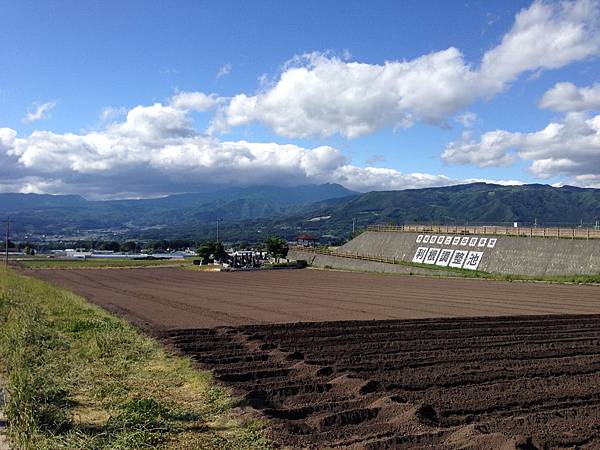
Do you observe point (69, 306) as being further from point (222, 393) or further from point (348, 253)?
point (348, 253)

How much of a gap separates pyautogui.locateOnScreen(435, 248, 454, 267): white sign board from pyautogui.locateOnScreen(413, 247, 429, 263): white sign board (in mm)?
3216

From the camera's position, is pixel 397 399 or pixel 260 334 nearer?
pixel 397 399

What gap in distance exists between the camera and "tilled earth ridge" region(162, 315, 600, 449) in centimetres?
815

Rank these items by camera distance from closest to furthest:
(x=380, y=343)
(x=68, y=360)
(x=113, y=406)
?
(x=113, y=406)
(x=68, y=360)
(x=380, y=343)

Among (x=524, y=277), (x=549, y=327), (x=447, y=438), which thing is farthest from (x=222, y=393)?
(x=524, y=277)

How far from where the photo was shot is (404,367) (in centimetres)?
1295

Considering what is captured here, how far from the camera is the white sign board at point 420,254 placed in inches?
2445

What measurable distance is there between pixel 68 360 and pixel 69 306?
40.9ft

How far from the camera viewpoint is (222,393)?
10477 millimetres

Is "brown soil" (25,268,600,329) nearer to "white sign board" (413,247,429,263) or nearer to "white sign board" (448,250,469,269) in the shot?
"white sign board" (448,250,469,269)

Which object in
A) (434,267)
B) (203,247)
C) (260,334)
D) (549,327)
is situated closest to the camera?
(260,334)

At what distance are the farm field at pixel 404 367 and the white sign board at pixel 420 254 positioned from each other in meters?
35.0

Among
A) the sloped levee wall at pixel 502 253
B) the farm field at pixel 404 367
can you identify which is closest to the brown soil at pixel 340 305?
the farm field at pixel 404 367

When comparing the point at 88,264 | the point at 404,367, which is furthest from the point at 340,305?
the point at 88,264
